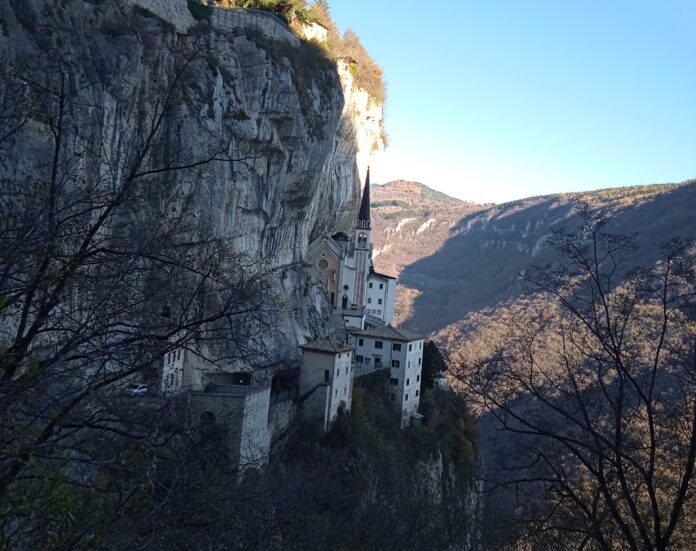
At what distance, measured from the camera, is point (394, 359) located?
38.5 m

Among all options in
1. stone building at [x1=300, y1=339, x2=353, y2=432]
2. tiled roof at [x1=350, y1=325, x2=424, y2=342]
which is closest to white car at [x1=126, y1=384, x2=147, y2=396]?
stone building at [x1=300, y1=339, x2=353, y2=432]

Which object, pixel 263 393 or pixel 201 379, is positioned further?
pixel 201 379

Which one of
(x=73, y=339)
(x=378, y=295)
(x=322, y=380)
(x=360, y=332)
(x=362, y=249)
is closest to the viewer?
(x=73, y=339)

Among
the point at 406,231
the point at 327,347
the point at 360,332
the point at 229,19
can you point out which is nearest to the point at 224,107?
the point at 229,19

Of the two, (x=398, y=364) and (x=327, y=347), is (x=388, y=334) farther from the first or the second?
(x=327, y=347)

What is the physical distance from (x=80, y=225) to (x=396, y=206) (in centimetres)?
18989

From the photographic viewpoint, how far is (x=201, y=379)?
26.3 meters

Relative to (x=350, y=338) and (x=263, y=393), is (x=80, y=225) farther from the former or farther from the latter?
(x=350, y=338)

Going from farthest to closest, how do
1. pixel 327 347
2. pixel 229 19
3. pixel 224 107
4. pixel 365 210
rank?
pixel 365 210
pixel 327 347
pixel 229 19
pixel 224 107

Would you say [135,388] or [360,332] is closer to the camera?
[135,388]

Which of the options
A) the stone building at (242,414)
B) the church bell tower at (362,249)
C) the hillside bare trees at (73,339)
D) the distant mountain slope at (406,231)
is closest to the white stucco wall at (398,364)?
the church bell tower at (362,249)

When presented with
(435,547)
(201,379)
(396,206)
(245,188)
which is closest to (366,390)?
(201,379)

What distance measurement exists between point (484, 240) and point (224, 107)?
140 meters

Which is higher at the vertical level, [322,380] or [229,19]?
[229,19]
